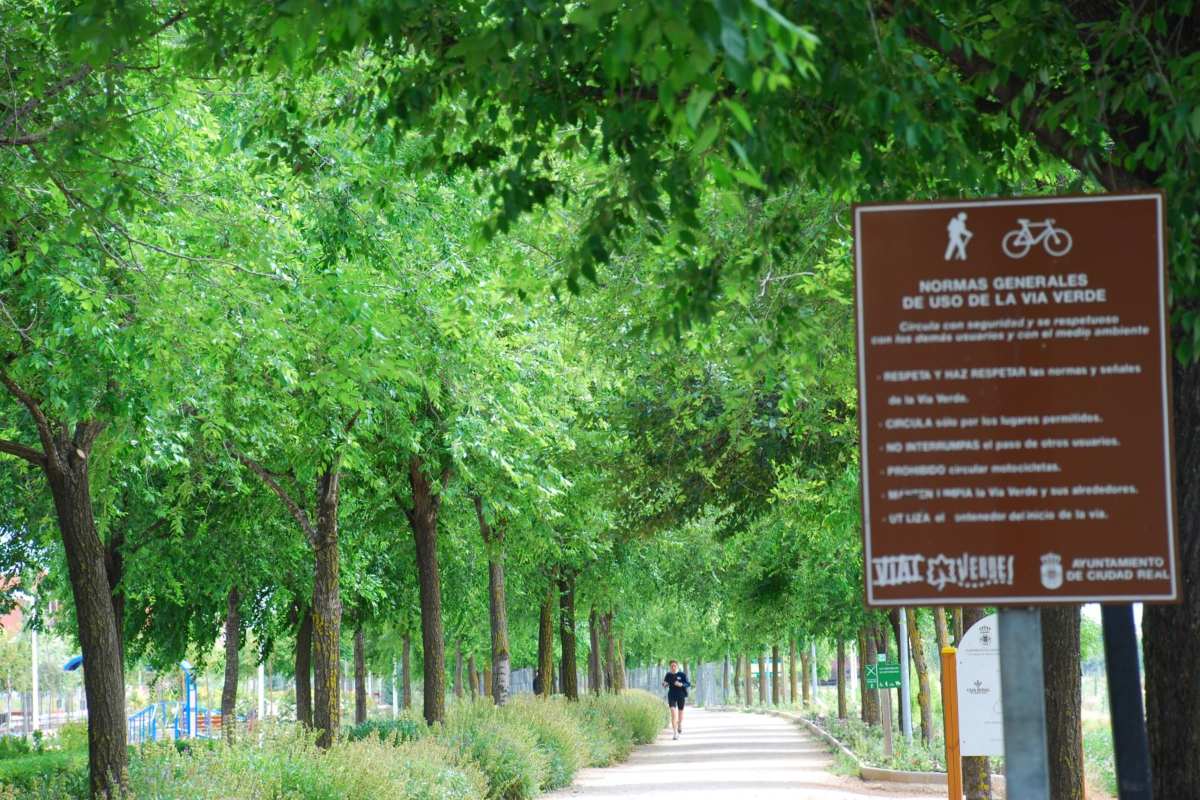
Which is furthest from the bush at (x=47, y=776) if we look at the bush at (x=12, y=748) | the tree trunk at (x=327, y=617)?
the tree trunk at (x=327, y=617)

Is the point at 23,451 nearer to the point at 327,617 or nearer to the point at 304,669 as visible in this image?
the point at 327,617

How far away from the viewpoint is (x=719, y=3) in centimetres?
370

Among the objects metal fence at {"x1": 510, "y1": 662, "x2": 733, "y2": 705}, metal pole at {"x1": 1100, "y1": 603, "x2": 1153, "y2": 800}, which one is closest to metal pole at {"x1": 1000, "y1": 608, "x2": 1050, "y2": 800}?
metal pole at {"x1": 1100, "y1": 603, "x2": 1153, "y2": 800}

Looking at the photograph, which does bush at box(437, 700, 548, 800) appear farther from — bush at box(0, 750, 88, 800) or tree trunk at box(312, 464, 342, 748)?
bush at box(0, 750, 88, 800)

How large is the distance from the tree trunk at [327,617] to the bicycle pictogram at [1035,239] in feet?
46.9

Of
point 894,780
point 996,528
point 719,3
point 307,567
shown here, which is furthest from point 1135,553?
point 307,567

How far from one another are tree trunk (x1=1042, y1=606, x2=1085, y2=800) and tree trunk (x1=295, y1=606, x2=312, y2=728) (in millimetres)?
19462

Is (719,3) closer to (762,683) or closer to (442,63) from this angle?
(442,63)

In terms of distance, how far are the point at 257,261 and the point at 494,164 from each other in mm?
3770

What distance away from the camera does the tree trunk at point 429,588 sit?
2203cm

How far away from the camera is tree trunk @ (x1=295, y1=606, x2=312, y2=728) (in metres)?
30.5

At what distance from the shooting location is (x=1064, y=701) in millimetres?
12273

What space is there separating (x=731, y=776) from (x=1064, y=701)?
1195cm

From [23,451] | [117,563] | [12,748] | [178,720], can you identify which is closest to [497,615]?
[117,563]
